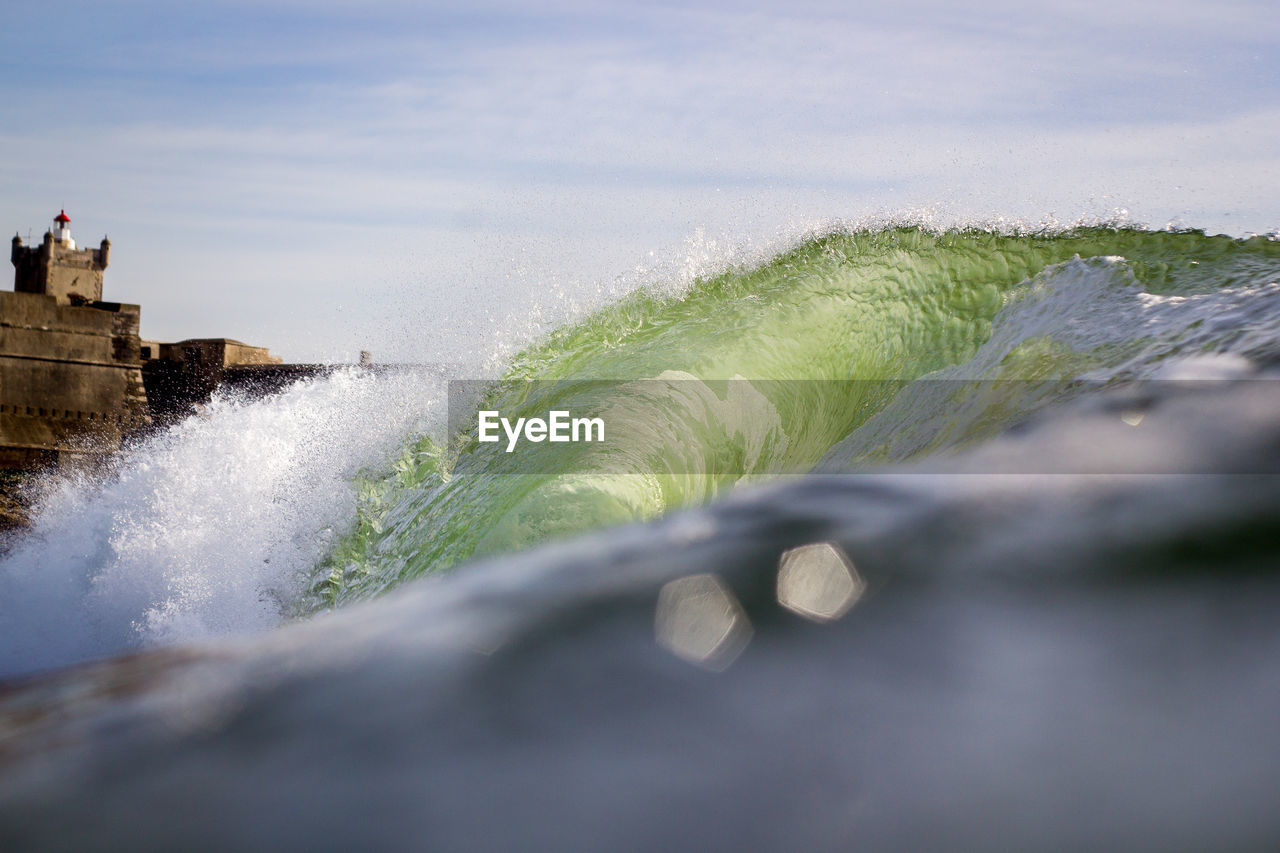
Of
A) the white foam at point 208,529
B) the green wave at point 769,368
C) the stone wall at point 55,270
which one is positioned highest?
the stone wall at point 55,270

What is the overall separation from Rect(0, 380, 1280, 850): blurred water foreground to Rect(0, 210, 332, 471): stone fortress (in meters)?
17.6

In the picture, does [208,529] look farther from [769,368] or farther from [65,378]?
[65,378]

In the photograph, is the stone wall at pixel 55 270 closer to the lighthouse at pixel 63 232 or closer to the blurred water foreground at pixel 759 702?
the lighthouse at pixel 63 232

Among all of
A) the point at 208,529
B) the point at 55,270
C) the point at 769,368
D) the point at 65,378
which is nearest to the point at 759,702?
the point at 769,368

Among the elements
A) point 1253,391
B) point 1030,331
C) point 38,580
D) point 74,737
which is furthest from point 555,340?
point 38,580

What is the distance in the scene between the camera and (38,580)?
36.1ft

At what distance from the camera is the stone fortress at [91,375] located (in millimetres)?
18547

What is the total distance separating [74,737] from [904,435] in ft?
7.99

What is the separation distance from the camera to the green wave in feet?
11.6

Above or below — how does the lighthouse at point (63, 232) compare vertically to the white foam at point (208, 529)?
above

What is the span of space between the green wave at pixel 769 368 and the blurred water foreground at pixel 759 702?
1.72 metres

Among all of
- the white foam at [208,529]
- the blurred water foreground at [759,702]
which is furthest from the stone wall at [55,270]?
the blurred water foreground at [759,702]

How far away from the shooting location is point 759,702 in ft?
2.98

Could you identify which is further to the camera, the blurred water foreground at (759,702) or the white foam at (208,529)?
the white foam at (208,529)
